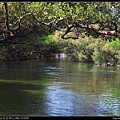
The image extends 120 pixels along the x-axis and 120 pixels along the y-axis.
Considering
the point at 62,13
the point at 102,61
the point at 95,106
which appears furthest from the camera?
the point at 102,61

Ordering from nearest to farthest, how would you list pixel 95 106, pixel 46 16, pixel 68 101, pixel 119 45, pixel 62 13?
pixel 62 13, pixel 46 16, pixel 95 106, pixel 68 101, pixel 119 45

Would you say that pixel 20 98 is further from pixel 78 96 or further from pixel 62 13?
pixel 62 13

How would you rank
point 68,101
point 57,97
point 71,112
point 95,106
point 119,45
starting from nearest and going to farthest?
point 71,112
point 95,106
point 68,101
point 57,97
point 119,45

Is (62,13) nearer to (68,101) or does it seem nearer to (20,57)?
(68,101)

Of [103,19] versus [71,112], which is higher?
[103,19]

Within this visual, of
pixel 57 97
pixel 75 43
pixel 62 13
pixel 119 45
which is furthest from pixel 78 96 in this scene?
pixel 75 43

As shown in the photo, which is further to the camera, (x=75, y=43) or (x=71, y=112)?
(x=75, y=43)

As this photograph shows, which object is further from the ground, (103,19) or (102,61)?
(103,19)

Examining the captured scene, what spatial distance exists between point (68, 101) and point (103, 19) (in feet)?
30.2

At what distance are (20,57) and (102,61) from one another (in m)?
20.3

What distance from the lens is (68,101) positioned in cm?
2092

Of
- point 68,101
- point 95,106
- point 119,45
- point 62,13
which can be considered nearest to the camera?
point 62,13

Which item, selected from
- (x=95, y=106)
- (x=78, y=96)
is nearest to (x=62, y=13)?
(x=95, y=106)

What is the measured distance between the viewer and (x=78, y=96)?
933 inches
